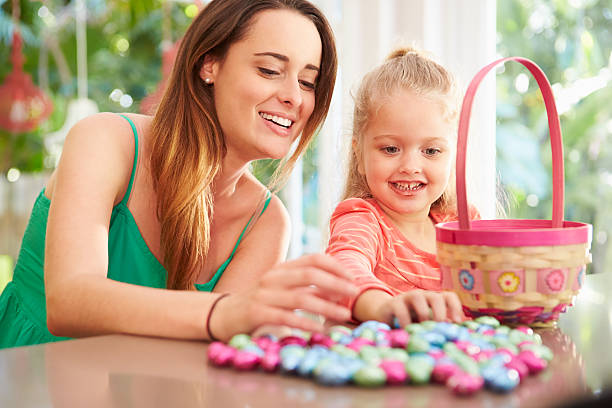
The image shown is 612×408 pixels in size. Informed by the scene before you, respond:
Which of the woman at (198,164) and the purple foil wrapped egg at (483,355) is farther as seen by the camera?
the woman at (198,164)

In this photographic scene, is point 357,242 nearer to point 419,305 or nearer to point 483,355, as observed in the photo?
point 419,305

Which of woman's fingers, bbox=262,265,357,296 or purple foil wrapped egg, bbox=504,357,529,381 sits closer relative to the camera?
purple foil wrapped egg, bbox=504,357,529,381

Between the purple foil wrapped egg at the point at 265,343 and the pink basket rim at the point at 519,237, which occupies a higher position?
the pink basket rim at the point at 519,237

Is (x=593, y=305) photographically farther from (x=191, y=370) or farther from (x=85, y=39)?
(x=85, y=39)

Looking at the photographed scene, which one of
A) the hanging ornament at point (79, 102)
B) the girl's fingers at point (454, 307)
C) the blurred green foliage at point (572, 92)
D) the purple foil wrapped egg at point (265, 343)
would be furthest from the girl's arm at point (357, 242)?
the hanging ornament at point (79, 102)

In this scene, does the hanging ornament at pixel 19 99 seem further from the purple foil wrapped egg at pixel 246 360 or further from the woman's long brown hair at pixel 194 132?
the purple foil wrapped egg at pixel 246 360

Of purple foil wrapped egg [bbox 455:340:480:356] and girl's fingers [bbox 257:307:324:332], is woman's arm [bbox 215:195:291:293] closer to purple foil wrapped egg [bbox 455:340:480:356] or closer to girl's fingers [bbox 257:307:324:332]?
girl's fingers [bbox 257:307:324:332]

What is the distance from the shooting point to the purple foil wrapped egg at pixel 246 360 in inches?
25.8

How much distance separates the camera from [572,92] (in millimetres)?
2908

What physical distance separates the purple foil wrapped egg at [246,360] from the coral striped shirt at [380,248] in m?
0.43

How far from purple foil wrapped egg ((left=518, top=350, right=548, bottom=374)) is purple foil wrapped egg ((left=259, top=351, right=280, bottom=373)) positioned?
0.25 meters

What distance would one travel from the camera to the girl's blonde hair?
1.28 meters

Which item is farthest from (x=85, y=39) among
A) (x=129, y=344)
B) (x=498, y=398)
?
(x=498, y=398)

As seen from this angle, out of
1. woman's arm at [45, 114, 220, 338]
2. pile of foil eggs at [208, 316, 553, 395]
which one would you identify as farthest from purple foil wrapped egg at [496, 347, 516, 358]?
woman's arm at [45, 114, 220, 338]
